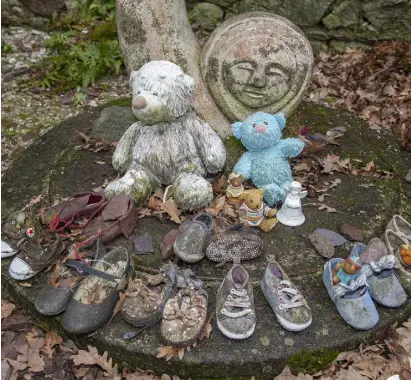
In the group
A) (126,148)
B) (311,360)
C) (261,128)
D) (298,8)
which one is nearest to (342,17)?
(298,8)

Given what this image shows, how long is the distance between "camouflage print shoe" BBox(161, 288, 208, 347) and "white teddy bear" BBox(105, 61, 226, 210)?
2.69ft

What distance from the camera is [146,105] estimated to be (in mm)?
3475

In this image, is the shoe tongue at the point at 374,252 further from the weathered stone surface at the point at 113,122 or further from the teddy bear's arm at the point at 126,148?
the weathered stone surface at the point at 113,122

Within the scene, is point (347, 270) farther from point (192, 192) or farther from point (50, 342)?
point (50, 342)

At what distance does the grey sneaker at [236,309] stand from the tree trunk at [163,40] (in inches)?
61.7

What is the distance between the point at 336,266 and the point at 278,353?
28.6 inches

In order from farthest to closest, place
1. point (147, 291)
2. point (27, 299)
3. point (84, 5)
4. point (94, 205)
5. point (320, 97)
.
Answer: point (84, 5)
point (320, 97)
point (94, 205)
point (27, 299)
point (147, 291)

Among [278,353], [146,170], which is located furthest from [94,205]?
[278,353]

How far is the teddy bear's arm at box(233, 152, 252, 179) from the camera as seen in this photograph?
157 inches

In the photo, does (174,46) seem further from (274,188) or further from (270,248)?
(270,248)

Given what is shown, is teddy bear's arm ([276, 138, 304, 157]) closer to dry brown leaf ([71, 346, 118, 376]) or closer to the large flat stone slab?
the large flat stone slab

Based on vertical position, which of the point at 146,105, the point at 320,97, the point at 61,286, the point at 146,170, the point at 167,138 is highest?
the point at 146,105

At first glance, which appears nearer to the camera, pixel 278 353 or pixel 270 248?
pixel 278 353

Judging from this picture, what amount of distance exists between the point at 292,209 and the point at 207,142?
2.81 ft
